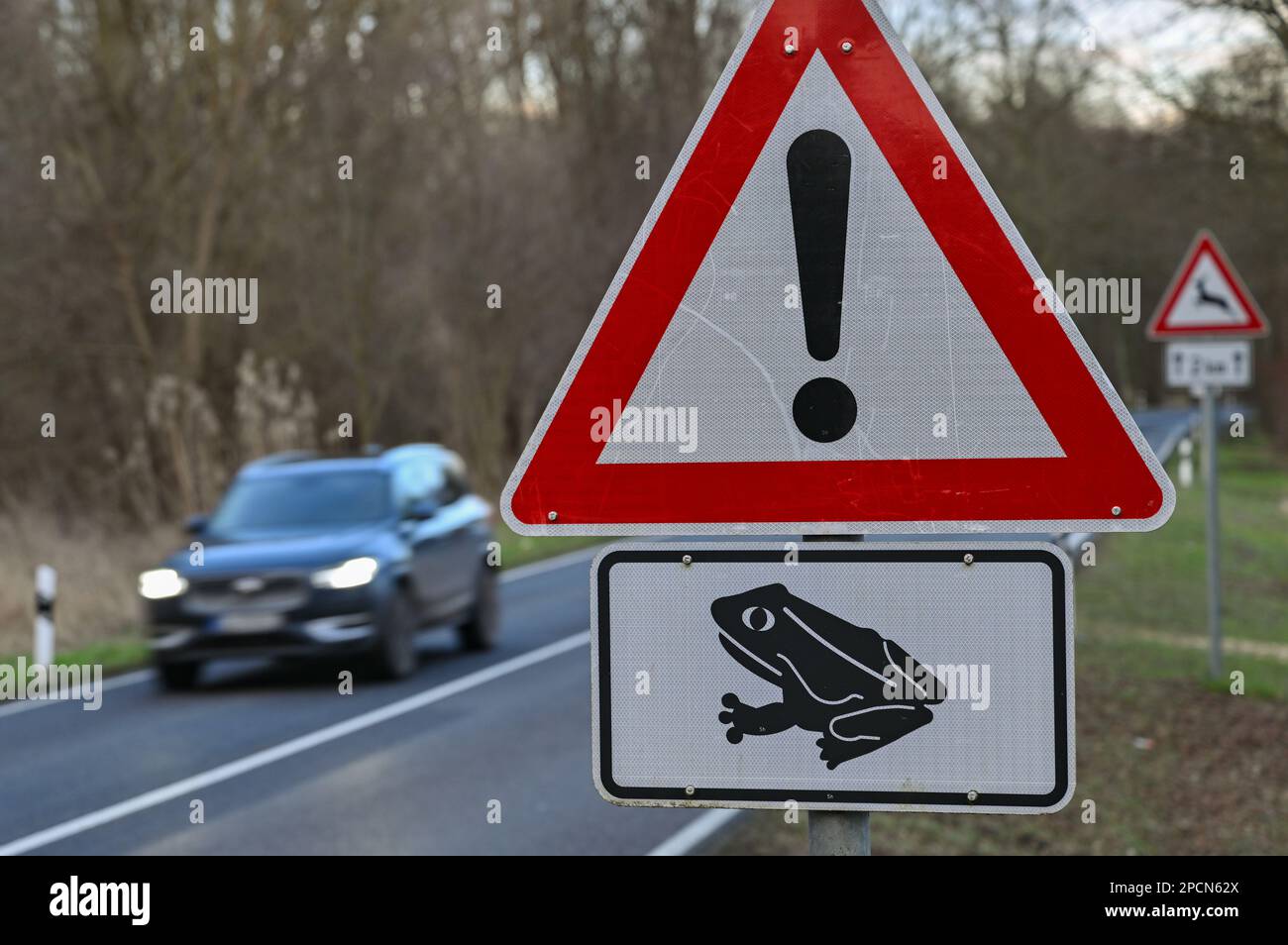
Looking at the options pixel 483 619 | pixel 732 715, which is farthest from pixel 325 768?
pixel 732 715

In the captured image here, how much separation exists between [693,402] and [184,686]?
37.2 feet

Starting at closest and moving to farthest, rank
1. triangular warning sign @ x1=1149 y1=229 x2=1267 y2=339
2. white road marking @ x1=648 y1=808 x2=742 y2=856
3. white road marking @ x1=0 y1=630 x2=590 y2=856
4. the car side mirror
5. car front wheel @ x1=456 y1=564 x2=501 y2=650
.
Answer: white road marking @ x1=648 y1=808 x2=742 y2=856 → white road marking @ x1=0 y1=630 x2=590 y2=856 → triangular warning sign @ x1=1149 y1=229 x2=1267 y2=339 → the car side mirror → car front wheel @ x1=456 y1=564 x2=501 y2=650

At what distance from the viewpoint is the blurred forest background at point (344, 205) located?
52.1ft

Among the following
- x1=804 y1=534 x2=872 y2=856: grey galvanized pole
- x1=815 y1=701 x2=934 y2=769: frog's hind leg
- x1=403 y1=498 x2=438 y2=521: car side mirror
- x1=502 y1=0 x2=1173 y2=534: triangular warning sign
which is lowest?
x1=403 y1=498 x2=438 y2=521: car side mirror

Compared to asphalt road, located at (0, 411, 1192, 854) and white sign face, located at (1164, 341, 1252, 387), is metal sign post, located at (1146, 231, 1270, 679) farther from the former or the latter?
asphalt road, located at (0, 411, 1192, 854)

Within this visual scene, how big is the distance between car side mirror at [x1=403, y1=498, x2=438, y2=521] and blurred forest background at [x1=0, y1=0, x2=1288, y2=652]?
5113mm

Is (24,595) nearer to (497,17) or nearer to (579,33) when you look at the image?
(497,17)

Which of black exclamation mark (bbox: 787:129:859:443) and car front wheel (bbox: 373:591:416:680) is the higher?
black exclamation mark (bbox: 787:129:859:443)

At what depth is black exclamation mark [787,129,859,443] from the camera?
2.62m

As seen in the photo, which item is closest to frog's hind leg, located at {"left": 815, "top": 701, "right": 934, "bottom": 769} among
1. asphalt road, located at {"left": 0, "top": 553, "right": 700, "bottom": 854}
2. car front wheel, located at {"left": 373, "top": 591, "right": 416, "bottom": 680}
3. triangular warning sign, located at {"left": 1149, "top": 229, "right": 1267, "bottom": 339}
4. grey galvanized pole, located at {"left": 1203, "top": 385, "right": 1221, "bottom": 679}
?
asphalt road, located at {"left": 0, "top": 553, "right": 700, "bottom": 854}

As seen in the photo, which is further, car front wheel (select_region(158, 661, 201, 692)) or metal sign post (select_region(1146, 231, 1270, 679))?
car front wheel (select_region(158, 661, 201, 692))

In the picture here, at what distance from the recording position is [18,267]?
22.4 metres

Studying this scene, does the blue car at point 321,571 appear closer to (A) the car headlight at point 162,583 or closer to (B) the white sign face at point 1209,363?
(A) the car headlight at point 162,583

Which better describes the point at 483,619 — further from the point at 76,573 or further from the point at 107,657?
the point at 76,573
